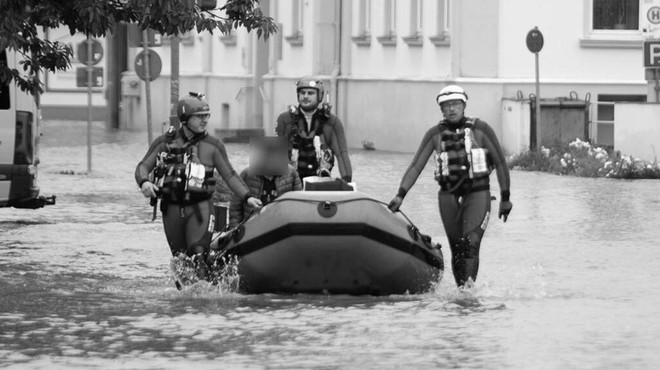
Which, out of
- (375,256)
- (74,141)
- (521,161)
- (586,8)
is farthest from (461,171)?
(74,141)

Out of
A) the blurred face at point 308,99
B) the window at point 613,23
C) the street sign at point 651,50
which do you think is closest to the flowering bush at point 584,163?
the street sign at point 651,50

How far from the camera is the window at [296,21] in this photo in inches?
1944

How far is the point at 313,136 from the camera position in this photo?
57.6 feet

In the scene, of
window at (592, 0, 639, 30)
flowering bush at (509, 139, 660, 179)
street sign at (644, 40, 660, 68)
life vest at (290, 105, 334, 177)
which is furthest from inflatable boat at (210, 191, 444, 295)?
window at (592, 0, 639, 30)

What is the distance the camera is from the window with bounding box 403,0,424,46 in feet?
137

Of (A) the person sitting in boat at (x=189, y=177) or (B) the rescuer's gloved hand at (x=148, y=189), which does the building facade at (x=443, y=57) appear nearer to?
(A) the person sitting in boat at (x=189, y=177)

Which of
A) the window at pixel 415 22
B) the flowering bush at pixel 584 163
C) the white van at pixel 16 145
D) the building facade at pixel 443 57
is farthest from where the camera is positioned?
the window at pixel 415 22

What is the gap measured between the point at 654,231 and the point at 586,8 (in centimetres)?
1705

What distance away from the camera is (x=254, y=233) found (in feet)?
50.1

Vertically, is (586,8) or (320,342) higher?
(586,8)

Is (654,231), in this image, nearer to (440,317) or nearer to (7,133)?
(7,133)

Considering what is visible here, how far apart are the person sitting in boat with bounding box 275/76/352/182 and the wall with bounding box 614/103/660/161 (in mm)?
15940

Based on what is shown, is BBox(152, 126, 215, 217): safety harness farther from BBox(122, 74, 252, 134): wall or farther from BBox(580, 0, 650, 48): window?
BBox(122, 74, 252, 134): wall

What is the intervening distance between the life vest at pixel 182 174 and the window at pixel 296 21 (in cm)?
3362
